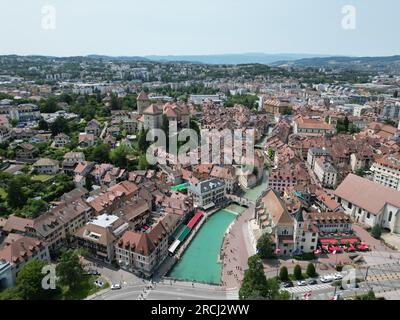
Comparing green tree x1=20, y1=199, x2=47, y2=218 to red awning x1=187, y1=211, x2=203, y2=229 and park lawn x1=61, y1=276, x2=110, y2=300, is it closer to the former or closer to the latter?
park lawn x1=61, y1=276, x2=110, y2=300

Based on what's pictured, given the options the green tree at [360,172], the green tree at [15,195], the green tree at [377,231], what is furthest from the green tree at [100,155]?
the green tree at [360,172]

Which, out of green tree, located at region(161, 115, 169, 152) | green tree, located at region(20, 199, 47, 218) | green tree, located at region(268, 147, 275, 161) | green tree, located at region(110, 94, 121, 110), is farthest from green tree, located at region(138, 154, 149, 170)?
green tree, located at region(110, 94, 121, 110)

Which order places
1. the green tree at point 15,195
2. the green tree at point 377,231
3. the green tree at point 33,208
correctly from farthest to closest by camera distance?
the green tree at point 15,195, the green tree at point 33,208, the green tree at point 377,231

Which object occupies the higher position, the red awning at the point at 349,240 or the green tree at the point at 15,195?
the green tree at the point at 15,195

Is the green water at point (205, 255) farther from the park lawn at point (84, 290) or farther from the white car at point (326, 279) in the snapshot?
the white car at point (326, 279)
